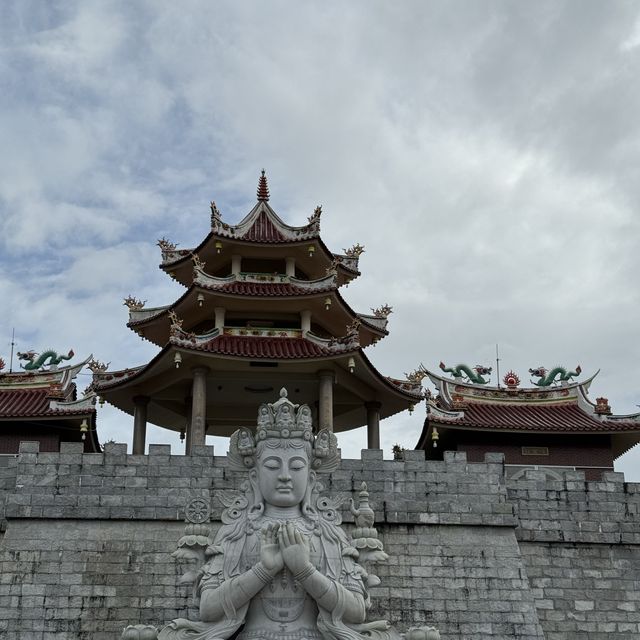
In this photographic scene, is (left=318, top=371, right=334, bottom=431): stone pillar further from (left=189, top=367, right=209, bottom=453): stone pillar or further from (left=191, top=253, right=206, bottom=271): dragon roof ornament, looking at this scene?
(left=191, top=253, right=206, bottom=271): dragon roof ornament

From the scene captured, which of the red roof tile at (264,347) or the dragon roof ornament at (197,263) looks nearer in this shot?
the red roof tile at (264,347)

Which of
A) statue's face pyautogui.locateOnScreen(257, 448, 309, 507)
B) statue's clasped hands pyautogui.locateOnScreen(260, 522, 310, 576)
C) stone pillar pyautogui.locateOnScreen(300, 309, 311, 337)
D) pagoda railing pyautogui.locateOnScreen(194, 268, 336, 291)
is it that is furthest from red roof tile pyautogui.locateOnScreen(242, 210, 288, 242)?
statue's clasped hands pyautogui.locateOnScreen(260, 522, 310, 576)

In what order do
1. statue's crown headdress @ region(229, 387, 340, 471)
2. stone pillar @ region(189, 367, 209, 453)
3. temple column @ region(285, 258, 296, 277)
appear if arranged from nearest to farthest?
statue's crown headdress @ region(229, 387, 340, 471) < stone pillar @ region(189, 367, 209, 453) < temple column @ region(285, 258, 296, 277)

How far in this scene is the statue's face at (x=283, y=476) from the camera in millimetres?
12258

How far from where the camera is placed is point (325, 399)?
25.7 m

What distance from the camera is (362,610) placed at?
11.9 metres

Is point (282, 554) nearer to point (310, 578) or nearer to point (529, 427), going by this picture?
point (310, 578)

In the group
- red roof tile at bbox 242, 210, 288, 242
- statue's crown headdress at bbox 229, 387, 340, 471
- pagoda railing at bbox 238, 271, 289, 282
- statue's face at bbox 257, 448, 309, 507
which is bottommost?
statue's face at bbox 257, 448, 309, 507

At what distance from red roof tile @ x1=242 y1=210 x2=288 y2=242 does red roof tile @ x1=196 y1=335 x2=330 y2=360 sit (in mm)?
3355

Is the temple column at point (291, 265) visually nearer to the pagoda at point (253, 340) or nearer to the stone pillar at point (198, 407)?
the pagoda at point (253, 340)

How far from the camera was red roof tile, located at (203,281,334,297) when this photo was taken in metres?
26.9

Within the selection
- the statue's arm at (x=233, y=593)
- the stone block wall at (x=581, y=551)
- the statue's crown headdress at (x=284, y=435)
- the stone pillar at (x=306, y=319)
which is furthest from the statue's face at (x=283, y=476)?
the stone pillar at (x=306, y=319)

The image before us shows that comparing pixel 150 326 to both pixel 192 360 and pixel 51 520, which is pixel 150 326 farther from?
pixel 51 520

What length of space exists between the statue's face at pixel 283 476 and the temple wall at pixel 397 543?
6.00 meters
